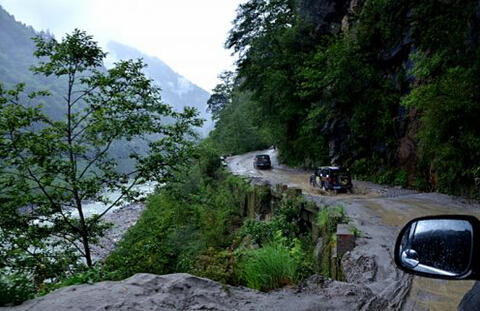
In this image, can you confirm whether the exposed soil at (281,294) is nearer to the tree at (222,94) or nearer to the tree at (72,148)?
the tree at (72,148)

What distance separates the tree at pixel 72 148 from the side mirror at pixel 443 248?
8986 millimetres

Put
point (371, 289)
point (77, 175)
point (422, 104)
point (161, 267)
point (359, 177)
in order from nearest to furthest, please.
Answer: point (371, 289), point (77, 175), point (161, 267), point (422, 104), point (359, 177)

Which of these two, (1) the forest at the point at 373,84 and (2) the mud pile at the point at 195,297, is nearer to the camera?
(2) the mud pile at the point at 195,297

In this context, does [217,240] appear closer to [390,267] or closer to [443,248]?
[390,267]

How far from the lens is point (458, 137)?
51.0 ft

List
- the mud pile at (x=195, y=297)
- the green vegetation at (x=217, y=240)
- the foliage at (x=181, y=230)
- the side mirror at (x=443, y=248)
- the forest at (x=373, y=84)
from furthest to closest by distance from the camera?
the forest at (x=373, y=84)
the foliage at (x=181, y=230)
the green vegetation at (x=217, y=240)
the mud pile at (x=195, y=297)
the side mirror at (x=443, y=248)

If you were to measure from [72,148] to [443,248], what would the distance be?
32.1 ft

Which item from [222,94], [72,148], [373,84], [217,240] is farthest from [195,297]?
[222,94]

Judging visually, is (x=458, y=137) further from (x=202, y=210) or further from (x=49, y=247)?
(x=49, y=247)

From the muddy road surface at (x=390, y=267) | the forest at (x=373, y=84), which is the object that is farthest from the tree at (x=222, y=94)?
the muddy road surface at (x=390, y=267)

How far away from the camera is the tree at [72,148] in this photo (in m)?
9.29

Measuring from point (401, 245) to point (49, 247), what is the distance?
35.4ft

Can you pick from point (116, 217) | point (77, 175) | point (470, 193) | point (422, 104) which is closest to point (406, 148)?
point (422, 104)

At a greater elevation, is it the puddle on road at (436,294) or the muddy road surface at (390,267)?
the muddy road surface at (390,267)
